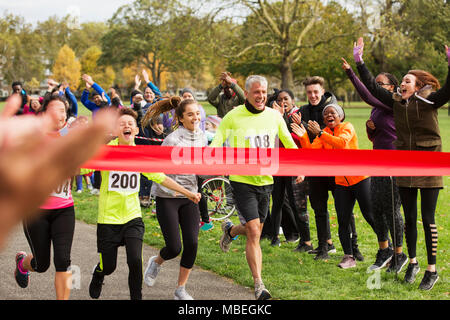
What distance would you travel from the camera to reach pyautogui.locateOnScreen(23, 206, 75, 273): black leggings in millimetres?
4969

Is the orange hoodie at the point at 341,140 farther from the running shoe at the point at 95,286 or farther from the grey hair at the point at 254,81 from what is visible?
the running shoe at the point at 95,286

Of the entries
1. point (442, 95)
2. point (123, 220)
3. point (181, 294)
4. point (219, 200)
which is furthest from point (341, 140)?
point (219, 200)

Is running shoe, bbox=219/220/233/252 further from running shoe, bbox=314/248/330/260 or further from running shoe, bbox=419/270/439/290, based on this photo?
running shoe, bbox=419/270/439/290

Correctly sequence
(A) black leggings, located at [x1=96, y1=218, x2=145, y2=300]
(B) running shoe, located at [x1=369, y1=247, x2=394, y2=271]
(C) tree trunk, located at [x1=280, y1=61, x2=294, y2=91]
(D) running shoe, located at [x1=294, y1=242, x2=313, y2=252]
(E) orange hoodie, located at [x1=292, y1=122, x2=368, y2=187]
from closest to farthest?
(A) black leggings, located at [x1=96, y1=218, x2=145, y2=300] < (E) orange hoodie, located at [x1=292, y1=122, x2=368, y2=187] < (B) running shoe, located at [x1=369, y1=247, x2=394, y2=271] < (D) running shoe, located at [x1=294, y1=242, x2=313, y2=252] < (C) tree trunk, located at [x1=280, y1=61, x2=294, y2=91]

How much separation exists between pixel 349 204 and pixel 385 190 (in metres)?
0.47

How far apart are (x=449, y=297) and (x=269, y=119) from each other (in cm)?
244

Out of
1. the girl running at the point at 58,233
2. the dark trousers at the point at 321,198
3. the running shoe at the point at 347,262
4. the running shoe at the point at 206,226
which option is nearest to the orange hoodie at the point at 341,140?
the dark trousers at the point at 321,198

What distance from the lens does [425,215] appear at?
602 centimetres

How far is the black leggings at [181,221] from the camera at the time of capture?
222 inches

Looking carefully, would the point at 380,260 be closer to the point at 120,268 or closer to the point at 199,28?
the point at 120,268

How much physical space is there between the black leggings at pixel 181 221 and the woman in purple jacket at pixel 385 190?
2306mm

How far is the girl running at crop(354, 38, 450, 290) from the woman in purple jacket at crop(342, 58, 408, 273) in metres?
0.40

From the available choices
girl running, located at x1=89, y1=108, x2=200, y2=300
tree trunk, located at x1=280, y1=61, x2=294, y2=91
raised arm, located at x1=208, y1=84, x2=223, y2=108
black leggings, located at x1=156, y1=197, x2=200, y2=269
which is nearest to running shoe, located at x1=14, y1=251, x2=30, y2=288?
girl running, located at x1=89, y1=108, x2=200, y2=300

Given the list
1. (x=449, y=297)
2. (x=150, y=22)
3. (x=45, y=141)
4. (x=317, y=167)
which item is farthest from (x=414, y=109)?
(x=150, y=22)
